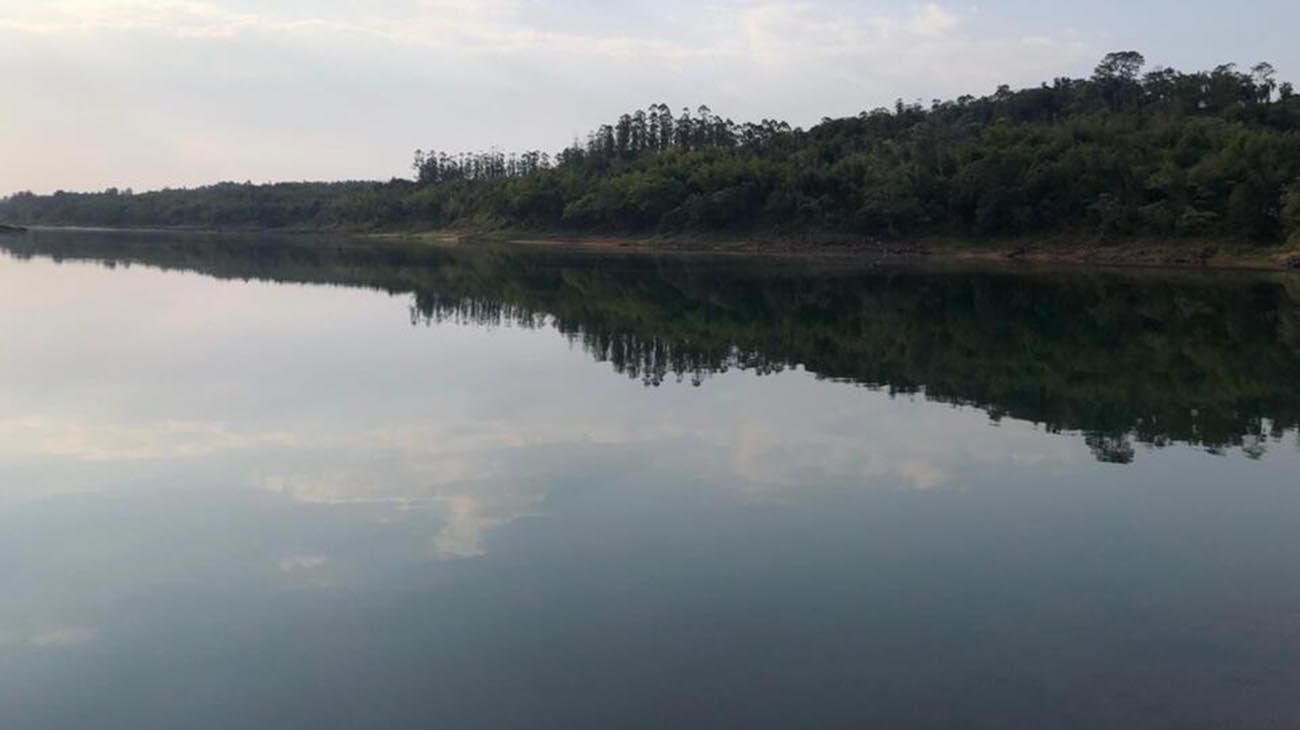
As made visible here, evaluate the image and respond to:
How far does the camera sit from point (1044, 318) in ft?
87.7

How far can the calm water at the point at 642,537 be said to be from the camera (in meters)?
6.02

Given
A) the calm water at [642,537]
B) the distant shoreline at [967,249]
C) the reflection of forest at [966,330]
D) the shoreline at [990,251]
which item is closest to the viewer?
the calm water at [642,537]

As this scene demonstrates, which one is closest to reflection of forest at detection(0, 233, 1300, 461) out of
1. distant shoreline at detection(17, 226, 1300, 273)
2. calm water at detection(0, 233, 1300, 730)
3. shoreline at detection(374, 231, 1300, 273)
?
calm water at detection(0, 233, 1300, 730)

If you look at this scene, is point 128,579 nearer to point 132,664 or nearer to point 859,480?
point 132,664

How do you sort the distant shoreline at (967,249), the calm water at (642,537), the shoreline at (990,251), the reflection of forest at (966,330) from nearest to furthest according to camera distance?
1. the calm water at (642,537)
2. the reflection of forest at (966,330)
3. the shoreline at (990,251)
4. the distant shoreline at (967,249)

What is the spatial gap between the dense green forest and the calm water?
3676 cm

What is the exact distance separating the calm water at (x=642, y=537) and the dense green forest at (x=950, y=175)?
36758mm

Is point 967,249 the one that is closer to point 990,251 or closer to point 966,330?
point 990,251

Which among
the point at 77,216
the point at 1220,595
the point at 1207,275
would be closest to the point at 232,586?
the point at 1220,595

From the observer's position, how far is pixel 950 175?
63.6m

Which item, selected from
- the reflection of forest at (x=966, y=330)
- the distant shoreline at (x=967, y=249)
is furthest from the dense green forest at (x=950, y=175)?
the reflection of forest at (x=966, y=330)

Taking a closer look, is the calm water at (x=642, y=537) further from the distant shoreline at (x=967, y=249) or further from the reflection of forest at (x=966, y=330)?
the distant shoreline at (x=967, y=249)

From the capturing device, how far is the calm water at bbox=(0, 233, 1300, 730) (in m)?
6.02

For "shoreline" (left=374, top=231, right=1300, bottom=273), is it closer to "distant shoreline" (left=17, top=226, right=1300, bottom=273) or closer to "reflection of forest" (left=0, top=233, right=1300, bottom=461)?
"distant shoreline" (left=17, top=226, right=1300, bottom=273)
